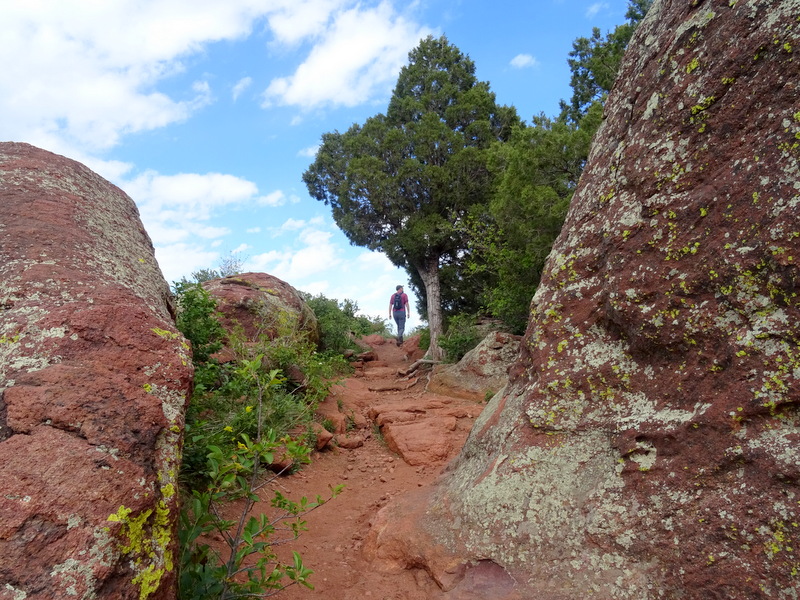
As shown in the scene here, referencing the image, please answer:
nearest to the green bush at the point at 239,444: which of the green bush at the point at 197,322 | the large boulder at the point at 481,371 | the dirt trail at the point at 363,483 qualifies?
the green bush at the point at 197,322

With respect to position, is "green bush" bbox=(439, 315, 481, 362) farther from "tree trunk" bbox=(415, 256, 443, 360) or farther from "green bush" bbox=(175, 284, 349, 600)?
"green bush" bbox=(175, 284, 349, 600)

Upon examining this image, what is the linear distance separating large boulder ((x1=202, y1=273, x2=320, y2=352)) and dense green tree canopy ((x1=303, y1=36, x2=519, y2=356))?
3674 millimetres

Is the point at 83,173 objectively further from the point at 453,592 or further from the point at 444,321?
the point at 444,321

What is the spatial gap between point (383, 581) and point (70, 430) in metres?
1.90

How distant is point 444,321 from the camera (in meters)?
14.8

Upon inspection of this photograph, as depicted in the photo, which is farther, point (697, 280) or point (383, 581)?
point (383, 581)

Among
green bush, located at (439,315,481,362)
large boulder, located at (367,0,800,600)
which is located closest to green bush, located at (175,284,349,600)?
large boulder, located at (367,0,800,600)

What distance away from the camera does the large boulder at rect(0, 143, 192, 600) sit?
1654 millimetres

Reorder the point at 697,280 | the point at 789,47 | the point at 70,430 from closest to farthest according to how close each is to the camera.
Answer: the point at 70,430, the point at 789,47, the point at 697,280

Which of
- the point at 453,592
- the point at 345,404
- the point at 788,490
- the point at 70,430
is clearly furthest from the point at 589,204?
the point at 345,404

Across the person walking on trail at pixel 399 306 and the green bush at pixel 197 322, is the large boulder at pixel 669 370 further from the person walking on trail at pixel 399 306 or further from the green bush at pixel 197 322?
the person walking on trail at pixel 399 306

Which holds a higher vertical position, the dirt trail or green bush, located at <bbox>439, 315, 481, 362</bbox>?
green bush, located at <bbox>439, 315, 481, 362</bbox>

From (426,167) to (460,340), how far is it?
458cm

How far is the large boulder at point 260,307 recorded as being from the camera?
Answer: 842cm
